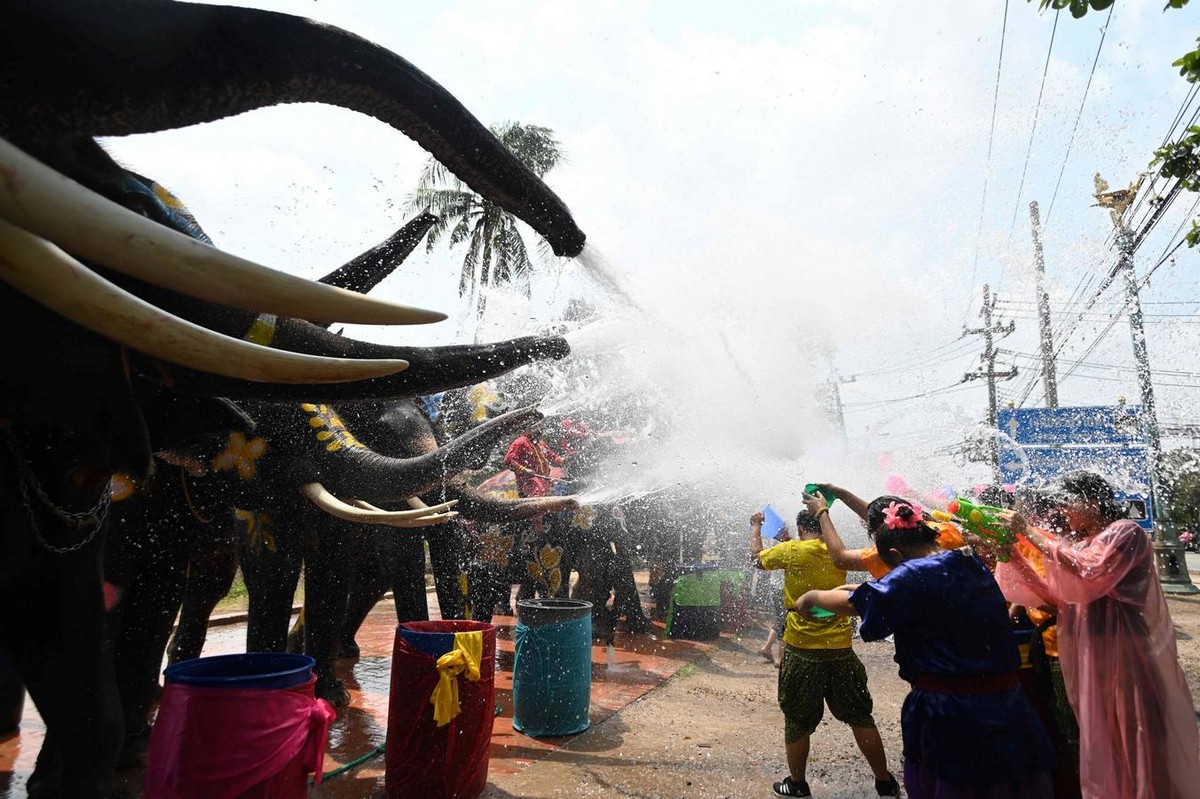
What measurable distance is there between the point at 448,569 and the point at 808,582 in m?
3.56

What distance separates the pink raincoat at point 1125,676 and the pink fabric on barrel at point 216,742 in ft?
12.6

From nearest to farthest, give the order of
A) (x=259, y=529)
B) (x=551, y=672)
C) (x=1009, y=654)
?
(x=1009, y=654) < (x=259, y=529) < (x=551, y=672)

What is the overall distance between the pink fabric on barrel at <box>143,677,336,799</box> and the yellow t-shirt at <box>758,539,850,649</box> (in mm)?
3181

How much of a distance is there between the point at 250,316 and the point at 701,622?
864 centimetres

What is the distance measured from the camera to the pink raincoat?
3.58 m

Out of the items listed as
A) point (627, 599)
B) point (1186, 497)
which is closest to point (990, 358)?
point (1186, 497)

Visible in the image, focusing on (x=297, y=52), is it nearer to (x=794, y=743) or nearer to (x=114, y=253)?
(x=114, y=253)

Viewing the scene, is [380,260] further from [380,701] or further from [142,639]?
[380,701]

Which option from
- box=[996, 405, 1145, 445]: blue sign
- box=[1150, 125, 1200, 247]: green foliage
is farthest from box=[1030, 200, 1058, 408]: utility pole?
box=[1150, 125, 1200, 247]: green foliage

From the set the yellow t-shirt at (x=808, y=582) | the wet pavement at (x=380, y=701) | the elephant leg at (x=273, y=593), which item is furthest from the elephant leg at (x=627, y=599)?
the elephant leg at (x=273, y=593)

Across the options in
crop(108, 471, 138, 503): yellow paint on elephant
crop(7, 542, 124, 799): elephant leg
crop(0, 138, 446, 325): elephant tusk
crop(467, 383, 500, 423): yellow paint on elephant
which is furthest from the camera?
crop(467, 383, 500, 423): yellow paint on elephant

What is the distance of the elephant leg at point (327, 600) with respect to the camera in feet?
19.3

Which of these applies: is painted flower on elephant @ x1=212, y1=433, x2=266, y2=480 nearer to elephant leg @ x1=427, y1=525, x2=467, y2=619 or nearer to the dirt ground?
the dirt ground

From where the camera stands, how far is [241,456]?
4633mm
